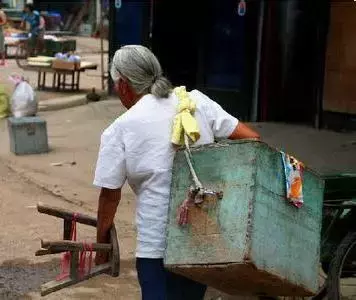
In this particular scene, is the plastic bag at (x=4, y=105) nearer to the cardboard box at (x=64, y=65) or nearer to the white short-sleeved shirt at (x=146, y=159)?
the cardboard box at (x=64, y=65)

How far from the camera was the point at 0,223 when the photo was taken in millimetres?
6605

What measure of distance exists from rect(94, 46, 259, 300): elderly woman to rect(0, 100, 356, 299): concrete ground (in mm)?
1851

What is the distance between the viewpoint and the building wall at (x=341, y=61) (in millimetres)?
10102

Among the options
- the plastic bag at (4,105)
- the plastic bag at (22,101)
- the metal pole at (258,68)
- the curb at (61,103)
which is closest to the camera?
the metal pole at (258,68)

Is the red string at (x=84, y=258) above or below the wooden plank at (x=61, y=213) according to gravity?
below

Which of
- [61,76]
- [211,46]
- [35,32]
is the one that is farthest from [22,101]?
[35,32]

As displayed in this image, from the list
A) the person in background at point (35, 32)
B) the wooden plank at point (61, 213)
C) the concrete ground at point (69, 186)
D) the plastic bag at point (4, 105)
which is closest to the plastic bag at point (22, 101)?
the concrete ground at point (69, 186)

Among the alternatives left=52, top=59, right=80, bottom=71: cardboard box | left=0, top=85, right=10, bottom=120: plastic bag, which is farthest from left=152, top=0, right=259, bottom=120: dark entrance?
left=0, top=85, right=10, bottom=120: plastic bag

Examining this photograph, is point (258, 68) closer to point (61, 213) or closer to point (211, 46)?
point (211, 46)

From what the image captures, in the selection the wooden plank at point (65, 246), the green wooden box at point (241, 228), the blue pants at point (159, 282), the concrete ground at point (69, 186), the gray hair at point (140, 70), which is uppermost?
the gray hair at point (140, 70)

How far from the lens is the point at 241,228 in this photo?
271cm

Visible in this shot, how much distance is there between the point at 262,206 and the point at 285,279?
292 millimetres

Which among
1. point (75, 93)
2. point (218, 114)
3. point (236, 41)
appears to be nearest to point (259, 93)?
point (236, 41)

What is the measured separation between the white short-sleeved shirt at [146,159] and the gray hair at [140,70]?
4cm
